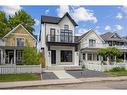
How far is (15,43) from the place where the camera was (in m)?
28.3

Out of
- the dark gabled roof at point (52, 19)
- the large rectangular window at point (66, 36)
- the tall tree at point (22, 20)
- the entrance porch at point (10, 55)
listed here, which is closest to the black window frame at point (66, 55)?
the large rectangular window at point (66, 36)

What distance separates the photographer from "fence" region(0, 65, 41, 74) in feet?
65.4

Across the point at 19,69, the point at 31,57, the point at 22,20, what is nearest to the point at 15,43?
the point at 22,20

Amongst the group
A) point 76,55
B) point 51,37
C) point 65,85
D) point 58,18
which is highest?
point 58,18

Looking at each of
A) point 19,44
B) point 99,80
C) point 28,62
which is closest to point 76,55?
point 19,44

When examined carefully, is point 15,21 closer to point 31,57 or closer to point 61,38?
point 61,38

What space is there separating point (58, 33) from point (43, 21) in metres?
2.46

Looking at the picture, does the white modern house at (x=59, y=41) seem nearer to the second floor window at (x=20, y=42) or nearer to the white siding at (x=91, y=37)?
the second floor window at (x=20, y=42)

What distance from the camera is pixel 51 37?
1145 inches

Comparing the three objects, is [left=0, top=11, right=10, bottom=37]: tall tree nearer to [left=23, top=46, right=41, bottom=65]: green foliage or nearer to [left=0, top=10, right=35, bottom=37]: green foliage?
[left=0, top=10, right=35, bottom=37]: green foliage

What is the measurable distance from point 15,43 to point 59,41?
4992mm

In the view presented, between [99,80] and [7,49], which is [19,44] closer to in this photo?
[7,49]

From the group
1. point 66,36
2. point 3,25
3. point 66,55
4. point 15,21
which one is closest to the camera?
point 3,25
